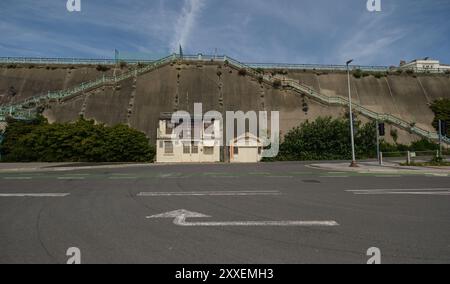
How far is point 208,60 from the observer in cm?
5075

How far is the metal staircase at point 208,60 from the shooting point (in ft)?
131

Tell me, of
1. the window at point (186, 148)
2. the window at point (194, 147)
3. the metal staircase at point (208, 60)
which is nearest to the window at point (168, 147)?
the window at point (186, 148)

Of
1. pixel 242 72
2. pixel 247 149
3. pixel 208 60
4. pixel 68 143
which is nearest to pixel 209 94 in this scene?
pixel 242 72

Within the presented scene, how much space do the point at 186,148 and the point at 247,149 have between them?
855 centimetres

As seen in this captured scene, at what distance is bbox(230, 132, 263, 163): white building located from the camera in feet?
126

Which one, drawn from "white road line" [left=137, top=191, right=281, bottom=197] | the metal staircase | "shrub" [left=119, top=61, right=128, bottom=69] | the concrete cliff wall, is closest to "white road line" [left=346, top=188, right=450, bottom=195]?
"white road line" [left=137, top=191, right=281, bottom=197]

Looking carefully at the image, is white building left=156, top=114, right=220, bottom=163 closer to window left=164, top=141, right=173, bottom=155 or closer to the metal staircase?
window left=164, top=141, right=173, bottom=155

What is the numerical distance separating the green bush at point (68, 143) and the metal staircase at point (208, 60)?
400 cm

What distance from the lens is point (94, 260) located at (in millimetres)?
4105

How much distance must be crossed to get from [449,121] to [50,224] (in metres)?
59.1

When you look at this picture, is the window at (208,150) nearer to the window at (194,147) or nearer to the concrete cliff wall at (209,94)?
the window at (194,147)
